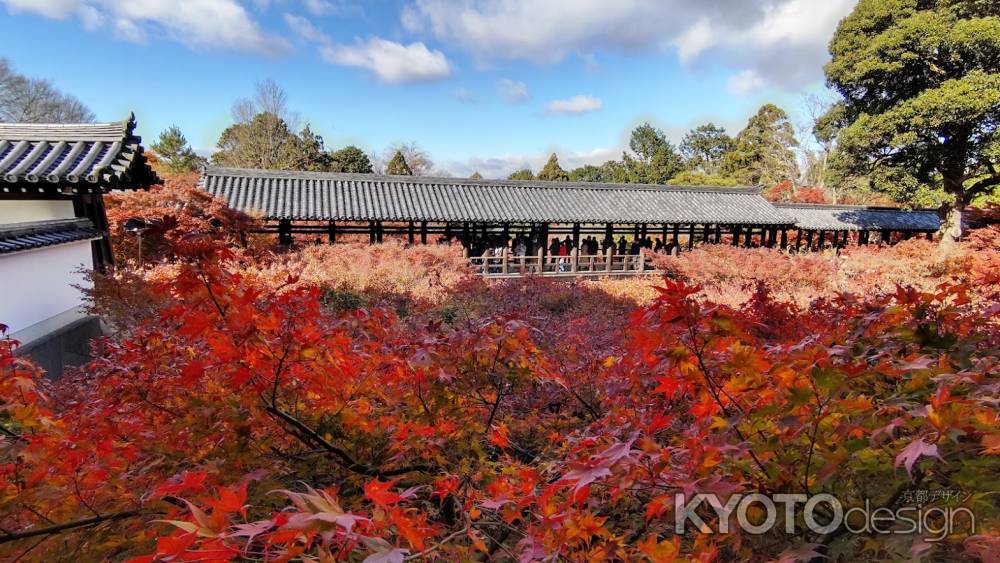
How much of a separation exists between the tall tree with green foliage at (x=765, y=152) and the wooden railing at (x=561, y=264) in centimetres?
2843

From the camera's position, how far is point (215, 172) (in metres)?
17.0

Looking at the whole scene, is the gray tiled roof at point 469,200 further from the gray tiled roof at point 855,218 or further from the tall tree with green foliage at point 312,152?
the tall tree with green foliage at point 312,152

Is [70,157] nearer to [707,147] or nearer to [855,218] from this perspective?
[855,218]

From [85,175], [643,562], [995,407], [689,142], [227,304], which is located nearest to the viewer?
[995,407]

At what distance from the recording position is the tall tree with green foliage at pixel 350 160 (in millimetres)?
41966

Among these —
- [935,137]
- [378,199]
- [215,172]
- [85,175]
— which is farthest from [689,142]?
[85,175]

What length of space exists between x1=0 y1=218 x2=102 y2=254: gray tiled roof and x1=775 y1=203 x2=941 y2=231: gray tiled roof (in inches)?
985

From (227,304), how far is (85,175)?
203 inches

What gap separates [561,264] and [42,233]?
1411 cm

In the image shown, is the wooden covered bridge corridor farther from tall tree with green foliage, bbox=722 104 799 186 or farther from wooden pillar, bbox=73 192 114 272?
tall tree with green foliage, bbox=722 104 799 186

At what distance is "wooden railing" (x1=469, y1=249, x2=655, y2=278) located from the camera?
1659cm

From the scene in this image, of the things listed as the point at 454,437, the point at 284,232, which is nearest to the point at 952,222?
the point at 454,437

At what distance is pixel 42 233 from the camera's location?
6082mm

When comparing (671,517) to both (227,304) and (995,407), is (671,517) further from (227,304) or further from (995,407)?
(227,304)
